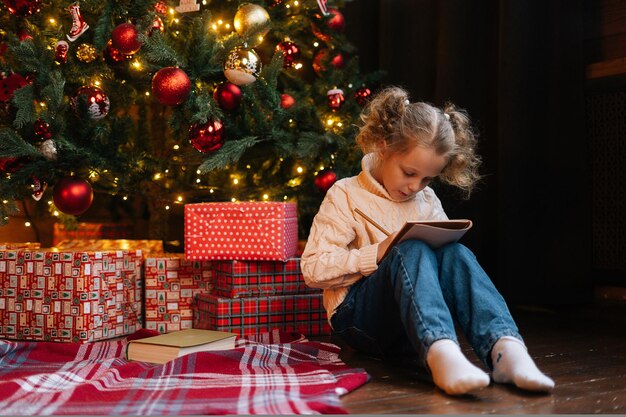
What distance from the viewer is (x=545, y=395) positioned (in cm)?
123

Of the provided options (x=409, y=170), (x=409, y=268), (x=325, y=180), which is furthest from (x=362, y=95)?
(x=409, y=268)

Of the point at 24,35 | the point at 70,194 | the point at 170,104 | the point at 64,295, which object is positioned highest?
the point at 24,35

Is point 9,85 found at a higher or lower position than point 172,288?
higher

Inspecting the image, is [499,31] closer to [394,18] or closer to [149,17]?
[394,18]

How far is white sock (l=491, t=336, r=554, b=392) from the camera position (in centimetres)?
120

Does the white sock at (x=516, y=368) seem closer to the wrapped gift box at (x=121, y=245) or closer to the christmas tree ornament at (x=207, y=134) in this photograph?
the christmas tree ornament at (x=207, y=134)

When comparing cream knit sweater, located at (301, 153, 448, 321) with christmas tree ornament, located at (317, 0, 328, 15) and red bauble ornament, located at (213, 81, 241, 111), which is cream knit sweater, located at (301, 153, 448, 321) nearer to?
red bauble ornament, located at (213, 81, 241, 111)

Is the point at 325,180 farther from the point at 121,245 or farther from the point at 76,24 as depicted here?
the point at 76,24

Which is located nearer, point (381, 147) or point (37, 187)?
point (381, 147)

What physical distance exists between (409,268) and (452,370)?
0.22 m

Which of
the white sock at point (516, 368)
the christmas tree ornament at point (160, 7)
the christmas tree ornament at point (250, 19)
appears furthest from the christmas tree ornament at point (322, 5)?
the white sock at point (516, 368)

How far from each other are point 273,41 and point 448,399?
161 centimetres

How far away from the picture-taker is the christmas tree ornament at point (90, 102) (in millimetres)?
1915

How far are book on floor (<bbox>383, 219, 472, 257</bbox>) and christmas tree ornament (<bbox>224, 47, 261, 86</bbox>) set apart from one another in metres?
0.83
